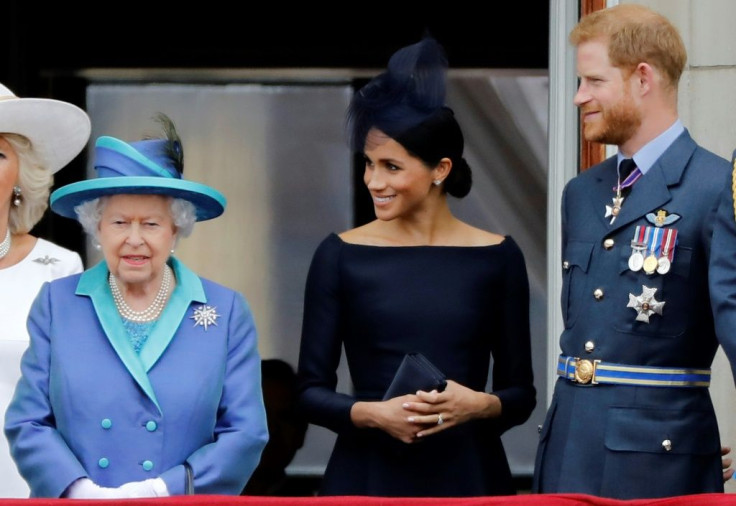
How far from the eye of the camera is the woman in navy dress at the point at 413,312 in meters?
3.77

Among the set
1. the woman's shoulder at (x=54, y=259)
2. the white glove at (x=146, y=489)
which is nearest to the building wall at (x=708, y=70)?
the woman's shoulder at (x=54, y=259)

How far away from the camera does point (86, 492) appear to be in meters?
3.23

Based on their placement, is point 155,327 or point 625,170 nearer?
point 155,327

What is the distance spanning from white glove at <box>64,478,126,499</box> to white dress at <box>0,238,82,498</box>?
651 millimetres

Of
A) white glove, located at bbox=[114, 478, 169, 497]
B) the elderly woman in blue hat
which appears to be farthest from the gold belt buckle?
white glove, located at bbox=[114, 478, 169, 497]

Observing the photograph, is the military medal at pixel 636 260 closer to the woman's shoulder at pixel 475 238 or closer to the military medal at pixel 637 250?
the military medal at pixel 637 250

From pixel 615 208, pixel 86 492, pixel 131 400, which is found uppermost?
pixel 615 208

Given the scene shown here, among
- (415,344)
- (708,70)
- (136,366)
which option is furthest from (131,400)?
(708,70)

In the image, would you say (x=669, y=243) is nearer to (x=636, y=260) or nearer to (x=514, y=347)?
(x=636, y=260)

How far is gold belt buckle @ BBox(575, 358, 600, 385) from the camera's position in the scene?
3.53 meters

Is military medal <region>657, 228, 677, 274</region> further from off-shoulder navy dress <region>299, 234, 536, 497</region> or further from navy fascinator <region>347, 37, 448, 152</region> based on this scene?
navy fascinator <region>347, 37, 448, 152</region>

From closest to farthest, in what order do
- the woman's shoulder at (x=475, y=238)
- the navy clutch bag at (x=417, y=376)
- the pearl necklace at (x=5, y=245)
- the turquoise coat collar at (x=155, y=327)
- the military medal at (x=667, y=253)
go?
the turquoise coat collar at (x=155, y=327), the military medal at (x=667, y=253), the navy clutch bag at (x=417, y=376), the woman's shoulder at (x=475, y=238), the pearl necklace at (x=5, y=245)

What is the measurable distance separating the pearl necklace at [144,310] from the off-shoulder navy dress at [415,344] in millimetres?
474

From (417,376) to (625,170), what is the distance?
669mm
